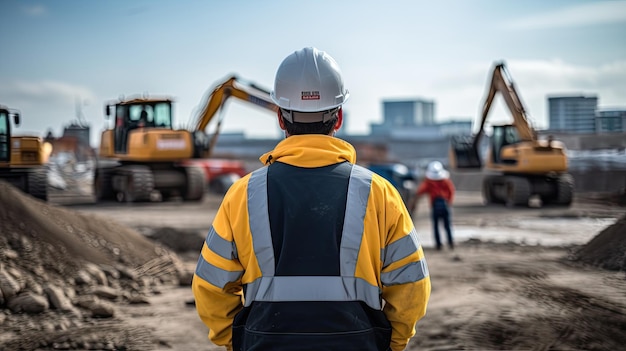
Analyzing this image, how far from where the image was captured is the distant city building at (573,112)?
493 inches

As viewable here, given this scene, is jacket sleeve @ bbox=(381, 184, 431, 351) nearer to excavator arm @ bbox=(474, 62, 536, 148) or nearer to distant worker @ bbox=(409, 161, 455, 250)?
distant worker @ bbox=(409, 161, 455, 250)

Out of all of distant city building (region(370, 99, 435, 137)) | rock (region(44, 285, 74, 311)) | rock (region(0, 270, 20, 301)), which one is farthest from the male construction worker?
distant city building (region(370, 99, 435, 137))

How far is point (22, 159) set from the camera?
529 inches

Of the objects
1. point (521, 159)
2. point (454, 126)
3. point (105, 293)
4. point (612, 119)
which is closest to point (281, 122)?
point (105, 293)

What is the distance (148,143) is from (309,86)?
1715 centimetres

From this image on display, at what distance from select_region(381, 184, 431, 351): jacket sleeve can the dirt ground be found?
142 inches

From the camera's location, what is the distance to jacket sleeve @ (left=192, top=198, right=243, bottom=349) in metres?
2.47

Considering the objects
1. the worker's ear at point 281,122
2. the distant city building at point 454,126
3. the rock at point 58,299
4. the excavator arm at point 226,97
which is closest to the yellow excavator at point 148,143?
the excavator arm at point 226,97

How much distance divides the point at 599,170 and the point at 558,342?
20.0m

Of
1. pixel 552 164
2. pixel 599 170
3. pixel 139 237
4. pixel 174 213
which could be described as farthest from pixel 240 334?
pixel 599 170

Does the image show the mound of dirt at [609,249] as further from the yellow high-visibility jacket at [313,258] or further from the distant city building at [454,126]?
the distant city building at [454,126]

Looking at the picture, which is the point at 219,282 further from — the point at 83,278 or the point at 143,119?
the point at 143,119

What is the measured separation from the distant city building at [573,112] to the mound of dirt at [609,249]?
3.03 m

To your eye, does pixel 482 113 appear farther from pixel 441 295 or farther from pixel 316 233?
pixel 316 233
